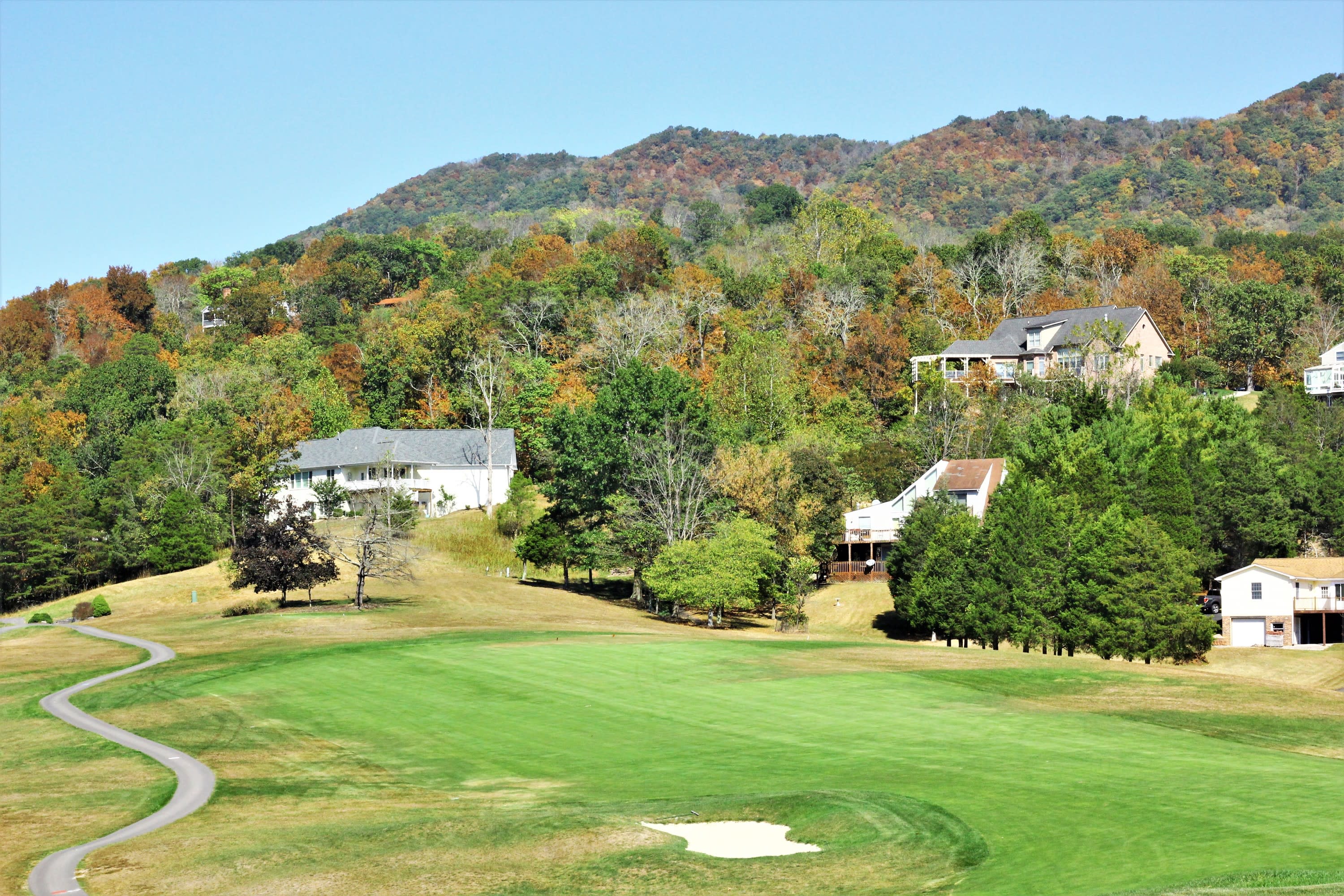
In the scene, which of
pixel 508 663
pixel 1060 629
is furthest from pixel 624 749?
pixel 1060 629

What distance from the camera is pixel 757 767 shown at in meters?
39.5

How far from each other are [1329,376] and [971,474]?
4436 cm

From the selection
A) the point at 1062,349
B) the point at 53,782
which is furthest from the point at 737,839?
the point at 1062,349

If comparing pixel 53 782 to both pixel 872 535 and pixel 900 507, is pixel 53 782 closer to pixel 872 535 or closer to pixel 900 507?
pixel 872 535

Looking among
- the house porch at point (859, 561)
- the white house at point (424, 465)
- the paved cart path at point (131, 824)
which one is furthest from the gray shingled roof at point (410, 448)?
the paved cart path at point (131, 824)

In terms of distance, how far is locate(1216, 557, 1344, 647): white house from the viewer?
79500 millimetres

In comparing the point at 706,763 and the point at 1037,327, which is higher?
the point at 1037,327

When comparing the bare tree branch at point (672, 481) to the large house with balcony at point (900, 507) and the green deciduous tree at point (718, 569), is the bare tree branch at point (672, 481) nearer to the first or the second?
the green deciduous tree at point (718, 569)

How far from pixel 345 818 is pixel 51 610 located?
72.2m

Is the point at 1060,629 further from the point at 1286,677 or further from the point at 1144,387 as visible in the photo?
the point at 1144,387

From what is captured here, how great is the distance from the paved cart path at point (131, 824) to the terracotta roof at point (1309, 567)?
62840 mm

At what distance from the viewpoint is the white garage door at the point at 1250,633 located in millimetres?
80562

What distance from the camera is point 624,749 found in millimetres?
43000

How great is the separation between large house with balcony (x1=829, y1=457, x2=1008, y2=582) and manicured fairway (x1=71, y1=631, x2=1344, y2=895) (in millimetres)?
32788
